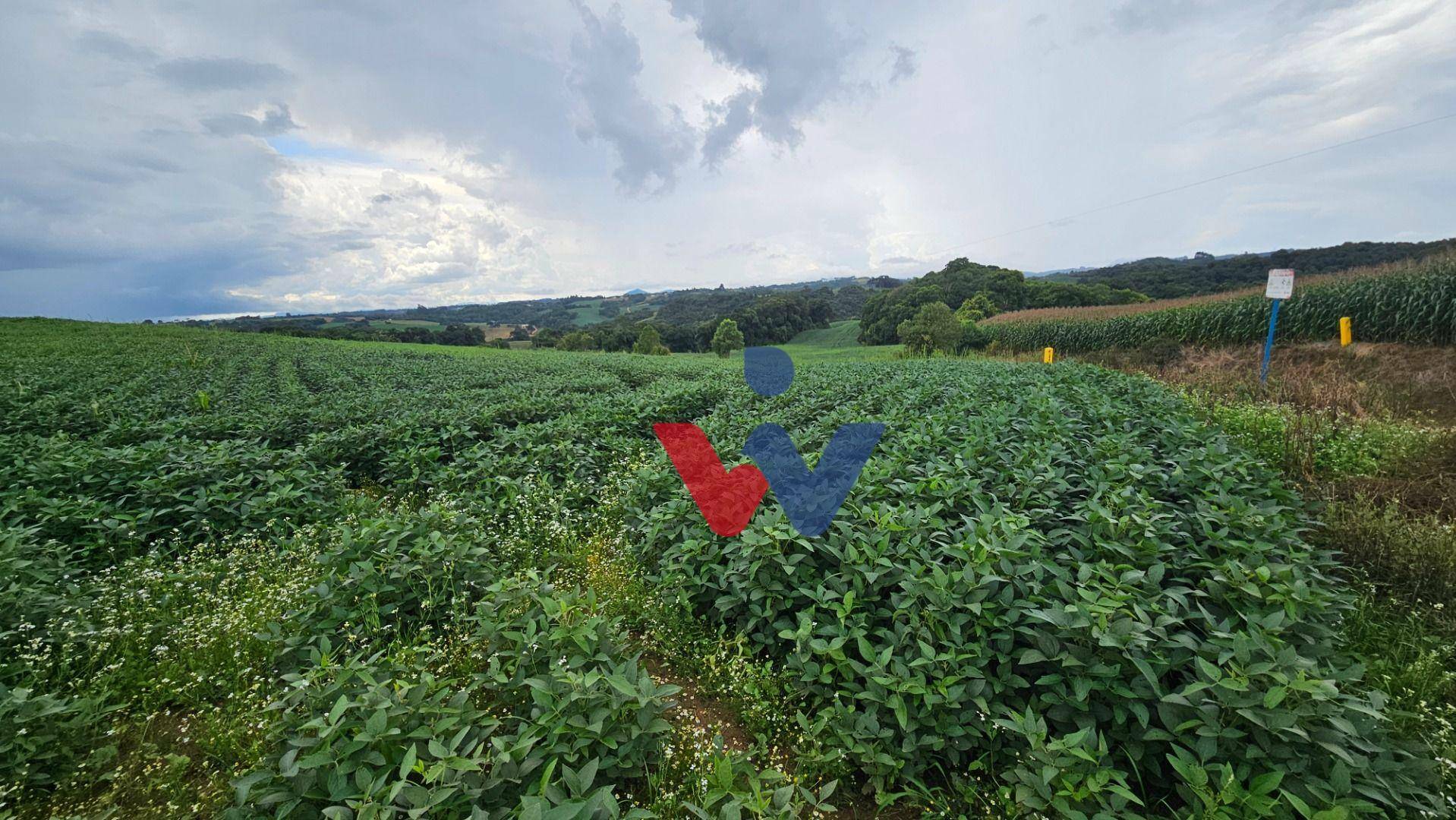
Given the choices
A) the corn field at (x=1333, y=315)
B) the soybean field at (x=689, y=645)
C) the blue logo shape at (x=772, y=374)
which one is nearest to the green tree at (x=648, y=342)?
the corn field at (x=1333, y=315)

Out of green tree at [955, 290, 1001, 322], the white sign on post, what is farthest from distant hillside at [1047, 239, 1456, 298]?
the white sign on post

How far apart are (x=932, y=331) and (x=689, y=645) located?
104 feet

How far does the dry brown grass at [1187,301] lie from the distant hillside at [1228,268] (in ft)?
20.0

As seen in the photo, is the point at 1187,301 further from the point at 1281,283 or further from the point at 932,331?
the point at 1281,283

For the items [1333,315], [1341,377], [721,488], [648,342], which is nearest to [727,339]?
[648,342]

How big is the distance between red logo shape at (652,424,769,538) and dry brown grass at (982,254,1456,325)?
23.8 metres

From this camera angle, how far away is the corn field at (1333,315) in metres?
13.8

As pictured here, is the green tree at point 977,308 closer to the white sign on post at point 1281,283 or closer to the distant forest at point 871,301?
the distant forest at point 871,301

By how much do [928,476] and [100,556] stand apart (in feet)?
23.1

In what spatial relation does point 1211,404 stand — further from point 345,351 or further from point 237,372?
point 345,351

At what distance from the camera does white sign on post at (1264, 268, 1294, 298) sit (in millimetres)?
10617

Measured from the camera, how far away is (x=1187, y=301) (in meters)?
25.7

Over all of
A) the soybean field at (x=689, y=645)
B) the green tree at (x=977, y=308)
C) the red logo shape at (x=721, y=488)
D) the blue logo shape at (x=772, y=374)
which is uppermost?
the green tree at (x=977, y=308)

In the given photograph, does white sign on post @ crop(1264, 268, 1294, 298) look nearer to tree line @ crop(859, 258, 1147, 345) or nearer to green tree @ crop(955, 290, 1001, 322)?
tree line @ crop(859, 258, 1147, 345)
